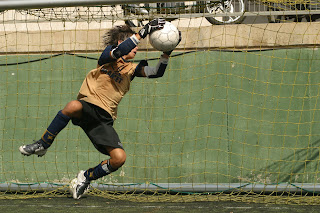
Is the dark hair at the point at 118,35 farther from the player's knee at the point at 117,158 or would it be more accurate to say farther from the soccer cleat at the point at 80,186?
the soccer cleat at the point at 80,186

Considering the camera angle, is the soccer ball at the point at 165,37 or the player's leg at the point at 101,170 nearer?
the soccer ball at the point at 165,37

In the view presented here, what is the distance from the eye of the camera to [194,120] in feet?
22.0

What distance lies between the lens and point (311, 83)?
21.6 ft

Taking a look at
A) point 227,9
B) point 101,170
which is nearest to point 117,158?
point 101,170

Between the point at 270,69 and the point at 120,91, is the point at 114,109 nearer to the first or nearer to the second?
the point at 120,91

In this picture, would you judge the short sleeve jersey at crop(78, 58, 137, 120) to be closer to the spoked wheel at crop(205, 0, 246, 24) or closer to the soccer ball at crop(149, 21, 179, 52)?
the soccer ball at crop(149, 21, 179, 52)

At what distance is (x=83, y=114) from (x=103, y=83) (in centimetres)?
34

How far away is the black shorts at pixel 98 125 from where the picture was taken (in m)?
4.33

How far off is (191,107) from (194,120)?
189 mm

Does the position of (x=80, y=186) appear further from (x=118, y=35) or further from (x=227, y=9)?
(x=227, y=9)

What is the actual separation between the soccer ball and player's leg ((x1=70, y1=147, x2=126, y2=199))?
104 centimetres

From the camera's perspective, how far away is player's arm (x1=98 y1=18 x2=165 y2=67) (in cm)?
418

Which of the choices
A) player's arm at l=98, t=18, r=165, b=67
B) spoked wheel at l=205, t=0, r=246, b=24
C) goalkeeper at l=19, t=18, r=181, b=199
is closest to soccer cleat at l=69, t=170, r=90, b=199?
goalkeeper at l=19, t=18, r=181, b=199

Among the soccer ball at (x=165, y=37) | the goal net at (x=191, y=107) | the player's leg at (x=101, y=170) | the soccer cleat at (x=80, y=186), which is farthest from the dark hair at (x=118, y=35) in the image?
the goal net at (x=191, y=107)
